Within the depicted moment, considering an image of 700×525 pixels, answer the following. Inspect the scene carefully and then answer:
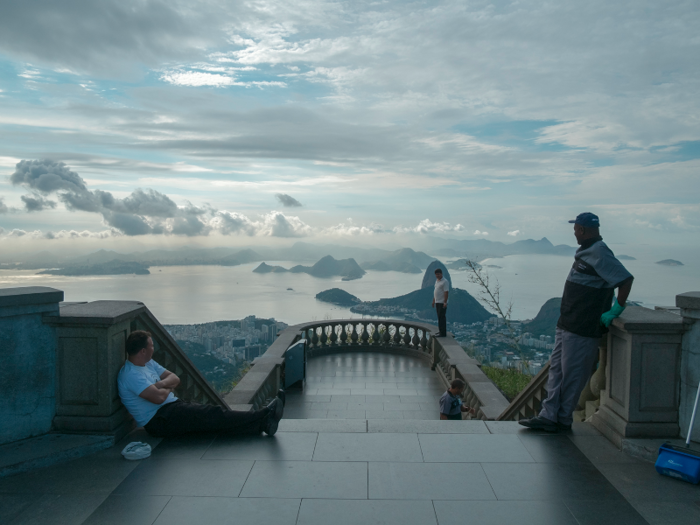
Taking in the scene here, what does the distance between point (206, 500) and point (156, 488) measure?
0.45 meters

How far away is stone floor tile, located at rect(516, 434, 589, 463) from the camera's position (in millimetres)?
4180

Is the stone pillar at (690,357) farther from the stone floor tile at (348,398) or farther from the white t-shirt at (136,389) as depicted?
the stone floor tile at (348,398)

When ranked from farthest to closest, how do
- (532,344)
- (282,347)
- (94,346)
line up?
(532,344)
(282,347)
(94,346)

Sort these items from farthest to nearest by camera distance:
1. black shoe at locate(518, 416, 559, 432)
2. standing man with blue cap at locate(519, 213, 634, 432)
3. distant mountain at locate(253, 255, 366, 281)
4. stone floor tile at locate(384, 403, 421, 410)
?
distant mountain at locate(253, 255, 366, 281), stone floor tile at locate(384, 403, 421, 410), black shoe at locate(518, 416, 559, 432), standing man with blue cap at locate(519, 213, 634, 432)

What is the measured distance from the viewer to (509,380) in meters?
12.1

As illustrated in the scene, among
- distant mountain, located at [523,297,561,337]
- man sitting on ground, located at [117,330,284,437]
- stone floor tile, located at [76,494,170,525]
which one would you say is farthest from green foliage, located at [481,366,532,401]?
stone floor tile, located at [76,494,170,525]

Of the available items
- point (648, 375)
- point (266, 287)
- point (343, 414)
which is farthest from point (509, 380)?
point (266, 287)

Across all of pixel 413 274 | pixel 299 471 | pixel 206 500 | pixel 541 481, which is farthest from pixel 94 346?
pixel 413 274

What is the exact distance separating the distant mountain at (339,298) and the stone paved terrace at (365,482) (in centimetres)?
3725

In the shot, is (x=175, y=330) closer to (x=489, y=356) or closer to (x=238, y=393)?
(x=489, y=356)

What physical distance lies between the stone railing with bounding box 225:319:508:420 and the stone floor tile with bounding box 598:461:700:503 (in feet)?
12.0

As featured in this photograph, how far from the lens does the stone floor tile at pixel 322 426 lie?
481 centimetres

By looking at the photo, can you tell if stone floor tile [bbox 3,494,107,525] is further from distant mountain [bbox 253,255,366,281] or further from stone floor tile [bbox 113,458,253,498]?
distant mountain [bbox 253,255,366,281]

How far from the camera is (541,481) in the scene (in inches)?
149
